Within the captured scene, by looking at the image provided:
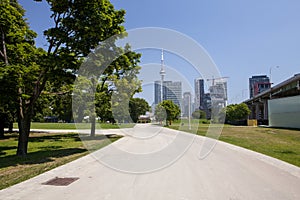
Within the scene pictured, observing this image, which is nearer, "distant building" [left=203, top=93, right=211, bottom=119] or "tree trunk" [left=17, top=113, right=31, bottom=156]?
"tree trunk" [left=17, top=113, right=31, bottom=156]

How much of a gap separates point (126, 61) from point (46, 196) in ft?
33.9

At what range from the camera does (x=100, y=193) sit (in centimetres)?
587

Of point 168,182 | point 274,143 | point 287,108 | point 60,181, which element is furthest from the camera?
point 287,108

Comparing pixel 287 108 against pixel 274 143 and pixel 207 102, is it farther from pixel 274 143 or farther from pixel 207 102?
pixel 207 102

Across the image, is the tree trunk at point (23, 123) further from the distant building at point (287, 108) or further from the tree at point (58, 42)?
the distant building at point (287, 108)

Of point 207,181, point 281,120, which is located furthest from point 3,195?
point 281,120

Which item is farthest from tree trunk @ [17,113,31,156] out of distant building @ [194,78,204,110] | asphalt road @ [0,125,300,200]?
distant building @ [194,78,204,110]

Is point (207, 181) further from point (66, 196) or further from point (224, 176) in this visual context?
point (66, 196)

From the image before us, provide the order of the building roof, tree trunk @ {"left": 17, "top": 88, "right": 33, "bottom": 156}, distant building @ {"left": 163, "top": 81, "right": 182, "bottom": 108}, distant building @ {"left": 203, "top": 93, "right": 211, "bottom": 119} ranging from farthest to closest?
1. distant building @ {"left": 203, "top": 93, "right": 211, "bottom": 119}
2. the building roof
3. distant building @ {"left": 163, "top": 81, "right": 182, "bottom": 108}
4. tree trunk @ {"left": 17, "top": 88, "right": 33, "bottom": 156}

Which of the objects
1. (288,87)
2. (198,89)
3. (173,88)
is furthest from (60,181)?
(288,87)

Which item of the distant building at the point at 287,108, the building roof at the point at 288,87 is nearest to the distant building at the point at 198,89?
the distant building at the point at 287,108

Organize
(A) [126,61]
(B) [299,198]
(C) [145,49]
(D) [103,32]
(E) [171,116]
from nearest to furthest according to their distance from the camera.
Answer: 1. (B) [299,198]
2. (D) [103,32]
3. (A) [126,61]
4. (C) [145,49]
5. (E) [171,116]

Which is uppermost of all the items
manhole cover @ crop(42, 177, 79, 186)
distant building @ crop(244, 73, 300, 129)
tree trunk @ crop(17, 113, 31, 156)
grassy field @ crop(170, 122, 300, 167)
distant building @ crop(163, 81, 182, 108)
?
A: distant building @ crop(163, 81, 182, 108)

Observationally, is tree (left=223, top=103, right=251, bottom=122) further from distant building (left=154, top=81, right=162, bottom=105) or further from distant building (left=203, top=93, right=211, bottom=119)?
distant building (left=154, top=81, right=162, bottom=105)
